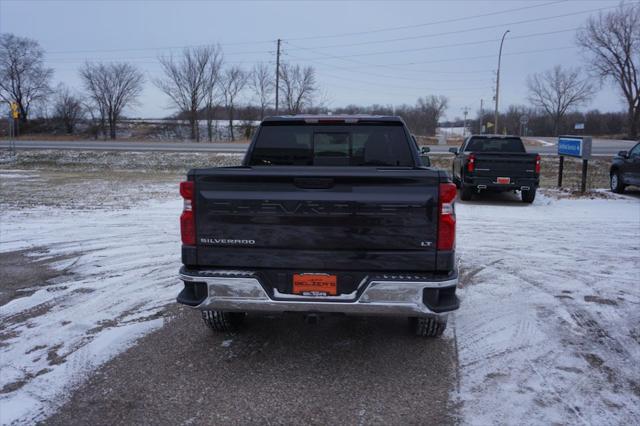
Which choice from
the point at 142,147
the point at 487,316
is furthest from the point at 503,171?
the point at 142,147

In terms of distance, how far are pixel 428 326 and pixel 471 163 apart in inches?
383

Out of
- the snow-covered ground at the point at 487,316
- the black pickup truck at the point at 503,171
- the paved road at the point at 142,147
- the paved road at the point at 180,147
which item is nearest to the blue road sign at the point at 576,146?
the black pickup truck at the point at 503,171

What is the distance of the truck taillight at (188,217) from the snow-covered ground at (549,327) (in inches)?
89.3

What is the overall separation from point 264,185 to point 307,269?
27.2 inches

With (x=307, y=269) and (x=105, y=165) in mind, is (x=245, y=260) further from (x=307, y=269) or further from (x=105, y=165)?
(x=105, y=165)

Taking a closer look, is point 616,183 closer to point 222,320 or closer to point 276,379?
point 222,320

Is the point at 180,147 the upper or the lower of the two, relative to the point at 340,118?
lower

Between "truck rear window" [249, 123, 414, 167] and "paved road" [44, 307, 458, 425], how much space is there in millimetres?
1671

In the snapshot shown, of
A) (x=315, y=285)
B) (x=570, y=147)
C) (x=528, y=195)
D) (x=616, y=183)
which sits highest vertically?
(x=570, y=147)

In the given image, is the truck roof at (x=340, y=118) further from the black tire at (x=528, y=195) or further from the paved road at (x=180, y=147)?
the paved road at (x=180, y=147)

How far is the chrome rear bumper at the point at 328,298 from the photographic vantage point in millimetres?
3775

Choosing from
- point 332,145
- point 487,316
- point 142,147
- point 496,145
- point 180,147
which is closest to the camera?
point 487,316

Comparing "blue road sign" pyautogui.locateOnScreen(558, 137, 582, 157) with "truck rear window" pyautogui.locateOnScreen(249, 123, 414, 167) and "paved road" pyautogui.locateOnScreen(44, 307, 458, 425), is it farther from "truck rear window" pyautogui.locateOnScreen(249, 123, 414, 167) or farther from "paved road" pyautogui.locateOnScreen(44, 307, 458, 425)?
"paved road" pyautogui.locateOnScreen(44, 307, 458, 425)

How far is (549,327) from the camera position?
16.6 ft
